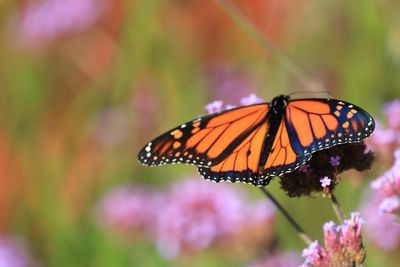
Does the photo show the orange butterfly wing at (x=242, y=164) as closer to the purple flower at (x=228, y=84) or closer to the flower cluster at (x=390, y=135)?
the flower cluster at (x=390, y=135)

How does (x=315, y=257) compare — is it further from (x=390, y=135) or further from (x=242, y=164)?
(x=390, y=135)

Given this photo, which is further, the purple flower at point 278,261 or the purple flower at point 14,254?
the purple flower at point 14,254

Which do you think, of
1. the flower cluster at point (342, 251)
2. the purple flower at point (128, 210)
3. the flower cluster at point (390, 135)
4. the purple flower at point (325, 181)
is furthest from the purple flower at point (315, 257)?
the purple flower at point (128, 210)

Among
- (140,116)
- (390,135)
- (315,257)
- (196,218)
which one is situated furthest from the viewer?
(140,116)

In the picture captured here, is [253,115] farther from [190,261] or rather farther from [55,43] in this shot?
[55,43]

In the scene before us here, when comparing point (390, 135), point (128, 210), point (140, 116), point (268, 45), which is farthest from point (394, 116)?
point (140, 116)

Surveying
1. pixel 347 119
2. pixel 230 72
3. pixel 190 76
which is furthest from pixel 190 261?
pixel 347 119
